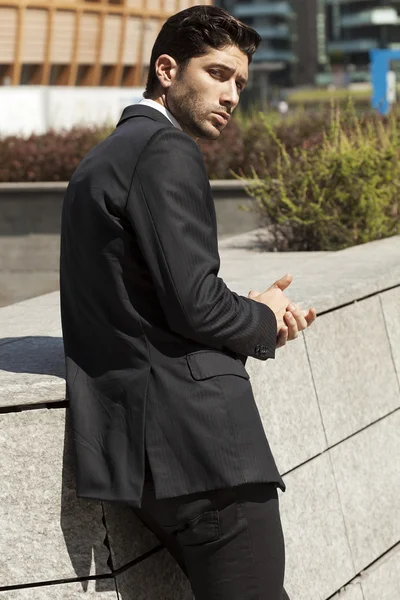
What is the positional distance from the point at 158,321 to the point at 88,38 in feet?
220

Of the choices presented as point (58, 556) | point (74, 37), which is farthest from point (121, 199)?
point (74, 37)

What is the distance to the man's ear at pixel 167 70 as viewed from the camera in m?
3.32

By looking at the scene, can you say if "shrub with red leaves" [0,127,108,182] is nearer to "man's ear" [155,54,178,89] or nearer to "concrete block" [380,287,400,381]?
"concrete block" [380,287,400,381]

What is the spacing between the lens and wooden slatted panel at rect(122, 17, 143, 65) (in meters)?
72.8

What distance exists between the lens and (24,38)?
203 ft

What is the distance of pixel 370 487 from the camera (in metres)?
5.24

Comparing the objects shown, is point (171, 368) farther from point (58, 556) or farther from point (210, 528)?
point (58, 556)

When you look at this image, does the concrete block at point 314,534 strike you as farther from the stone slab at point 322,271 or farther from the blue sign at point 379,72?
the blue sign at point 379,72

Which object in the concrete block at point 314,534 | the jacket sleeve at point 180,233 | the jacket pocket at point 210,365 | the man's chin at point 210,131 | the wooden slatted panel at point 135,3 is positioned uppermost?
the man's chin at point 210,131

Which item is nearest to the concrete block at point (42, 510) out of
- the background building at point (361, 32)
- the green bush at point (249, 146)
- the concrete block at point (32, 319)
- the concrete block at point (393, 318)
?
the concrete block at point (32, 319)

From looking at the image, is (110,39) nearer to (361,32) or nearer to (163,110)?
(163,110)

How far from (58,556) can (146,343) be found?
90cm

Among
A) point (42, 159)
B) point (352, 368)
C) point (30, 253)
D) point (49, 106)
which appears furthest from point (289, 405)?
point (49, 106)

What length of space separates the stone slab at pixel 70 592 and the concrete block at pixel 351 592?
4.30 feet
